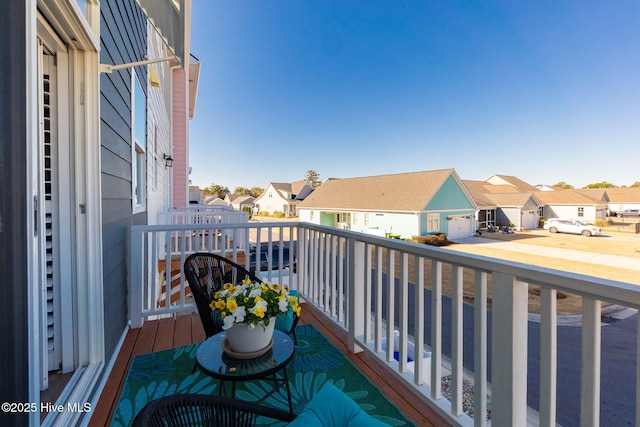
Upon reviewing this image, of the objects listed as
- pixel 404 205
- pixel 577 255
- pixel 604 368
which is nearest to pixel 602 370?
pixel 604 368

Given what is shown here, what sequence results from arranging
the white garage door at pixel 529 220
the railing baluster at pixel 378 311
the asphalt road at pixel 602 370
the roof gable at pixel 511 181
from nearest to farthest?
the railing baluster at pixel 378 311 < the asphalt road at pixel 602 370 < the white garage door at pixel 529 220 < the roof gable at pixel 511 181

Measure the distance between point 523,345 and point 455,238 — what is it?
2198cm

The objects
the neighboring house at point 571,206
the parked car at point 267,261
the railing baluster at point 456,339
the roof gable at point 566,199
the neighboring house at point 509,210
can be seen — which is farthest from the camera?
the roof gable at point 566,199

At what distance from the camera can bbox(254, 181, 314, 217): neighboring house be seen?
119ft

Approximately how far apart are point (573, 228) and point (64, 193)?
30.6 metres

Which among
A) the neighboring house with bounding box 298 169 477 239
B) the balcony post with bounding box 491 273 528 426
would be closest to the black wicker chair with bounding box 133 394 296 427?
the balcony post with bounding box 491 273 528 426

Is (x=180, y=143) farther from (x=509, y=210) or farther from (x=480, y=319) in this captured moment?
(x=509, y=210)

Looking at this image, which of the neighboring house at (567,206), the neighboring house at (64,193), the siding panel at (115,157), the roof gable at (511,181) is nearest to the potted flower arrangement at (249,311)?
the neighboring house at (64,193)

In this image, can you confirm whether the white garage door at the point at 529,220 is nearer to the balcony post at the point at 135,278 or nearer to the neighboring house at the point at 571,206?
the neighboring house at the point at 571,206

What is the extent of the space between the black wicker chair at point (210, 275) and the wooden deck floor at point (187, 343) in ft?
1.92

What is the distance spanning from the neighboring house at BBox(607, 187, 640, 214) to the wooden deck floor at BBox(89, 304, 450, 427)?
47.6m

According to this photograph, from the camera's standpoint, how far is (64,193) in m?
1.63

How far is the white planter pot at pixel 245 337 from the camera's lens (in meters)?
1.46

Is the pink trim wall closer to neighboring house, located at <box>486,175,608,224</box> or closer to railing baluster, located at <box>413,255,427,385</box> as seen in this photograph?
railing baluster, located at <box>413,255,427,385</box>
